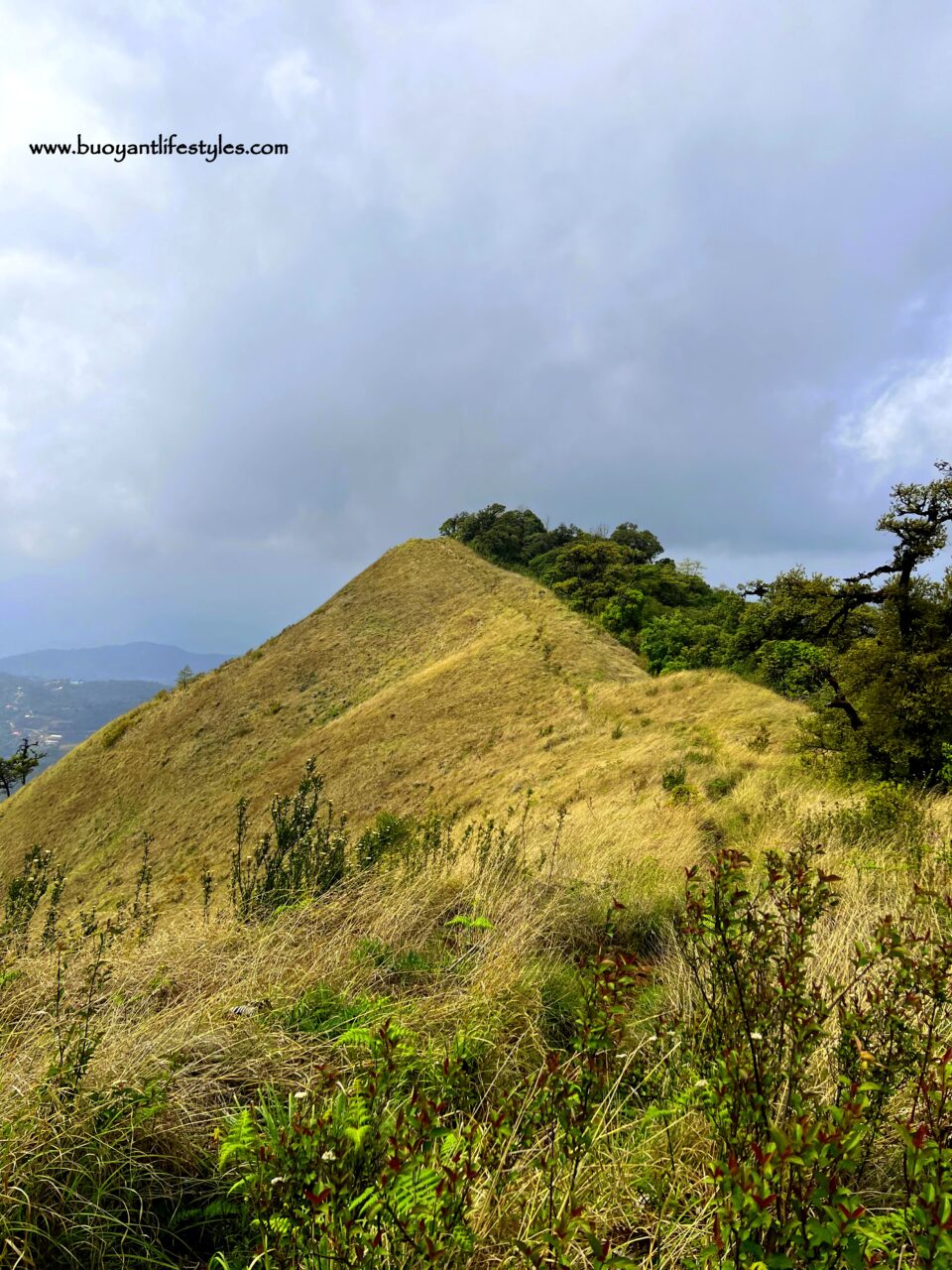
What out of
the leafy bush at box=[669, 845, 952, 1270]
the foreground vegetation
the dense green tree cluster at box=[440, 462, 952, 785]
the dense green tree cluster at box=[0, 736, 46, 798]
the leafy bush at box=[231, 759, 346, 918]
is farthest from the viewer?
the dense green tree cluster at box=[0, 736, 46, 798]

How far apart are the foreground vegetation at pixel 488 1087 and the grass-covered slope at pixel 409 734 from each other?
417cm

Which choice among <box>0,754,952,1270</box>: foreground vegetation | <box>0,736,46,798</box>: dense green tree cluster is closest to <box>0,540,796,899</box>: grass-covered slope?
<box>0,754,952,1270</box>: foreground vegetation

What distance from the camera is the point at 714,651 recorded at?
2533 cm

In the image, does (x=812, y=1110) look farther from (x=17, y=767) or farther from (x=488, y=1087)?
(x=17, y=767)

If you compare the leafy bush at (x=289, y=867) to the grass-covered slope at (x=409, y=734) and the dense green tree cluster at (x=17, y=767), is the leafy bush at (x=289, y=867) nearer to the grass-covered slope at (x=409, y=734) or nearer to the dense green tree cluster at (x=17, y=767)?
the grass-covered slope at (x=409, y=734)

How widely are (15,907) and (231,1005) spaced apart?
9.41 ft

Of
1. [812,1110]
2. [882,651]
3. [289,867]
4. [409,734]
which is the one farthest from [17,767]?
[812,1110]

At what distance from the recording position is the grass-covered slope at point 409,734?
16078 millimetres

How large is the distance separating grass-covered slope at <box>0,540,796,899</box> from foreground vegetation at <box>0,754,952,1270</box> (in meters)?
4.17

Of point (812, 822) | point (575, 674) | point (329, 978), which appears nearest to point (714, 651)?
point (575, 674)

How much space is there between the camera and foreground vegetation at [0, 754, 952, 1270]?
66.4 inches

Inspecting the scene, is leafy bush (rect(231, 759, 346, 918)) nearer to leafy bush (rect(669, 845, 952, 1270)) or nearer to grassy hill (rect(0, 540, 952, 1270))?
grassy hill (rect(0, 540, 952, 1270))

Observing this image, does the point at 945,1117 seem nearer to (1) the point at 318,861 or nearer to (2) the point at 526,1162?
(2) the point at 526,1162

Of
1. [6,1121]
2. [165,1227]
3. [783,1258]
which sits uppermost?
[783,1258]
